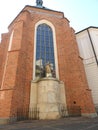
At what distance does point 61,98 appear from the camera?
10891 mm

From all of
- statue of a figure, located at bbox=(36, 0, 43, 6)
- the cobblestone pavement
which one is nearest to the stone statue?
statue of a figure, located at bbox=(36, 0, 43, 6)

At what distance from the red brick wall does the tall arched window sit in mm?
618

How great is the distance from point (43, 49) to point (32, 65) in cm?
230

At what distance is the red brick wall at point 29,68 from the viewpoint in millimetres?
9358

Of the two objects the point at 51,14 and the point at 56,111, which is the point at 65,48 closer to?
the point at 51,14

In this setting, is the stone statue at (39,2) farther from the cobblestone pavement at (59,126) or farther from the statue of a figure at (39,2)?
the cobblestone pavement at (59,126)

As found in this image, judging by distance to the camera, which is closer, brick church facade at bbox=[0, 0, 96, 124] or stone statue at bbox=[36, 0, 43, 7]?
brick church facade at bbox=[0, 0, 96, 124]

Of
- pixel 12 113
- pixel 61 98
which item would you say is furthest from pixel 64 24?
pixel 12 113

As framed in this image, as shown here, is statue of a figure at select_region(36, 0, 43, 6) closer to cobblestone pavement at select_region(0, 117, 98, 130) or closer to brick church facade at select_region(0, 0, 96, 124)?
brick church facade at select_region(0, 0, 96, 124)

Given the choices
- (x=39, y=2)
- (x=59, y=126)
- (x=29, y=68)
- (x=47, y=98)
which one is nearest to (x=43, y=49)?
(x=29, y=68)

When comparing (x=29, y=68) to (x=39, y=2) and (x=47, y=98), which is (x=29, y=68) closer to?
(x=47, y=98)

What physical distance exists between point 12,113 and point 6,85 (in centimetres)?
195

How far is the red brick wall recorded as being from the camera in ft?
30.7

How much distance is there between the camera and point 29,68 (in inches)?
452
